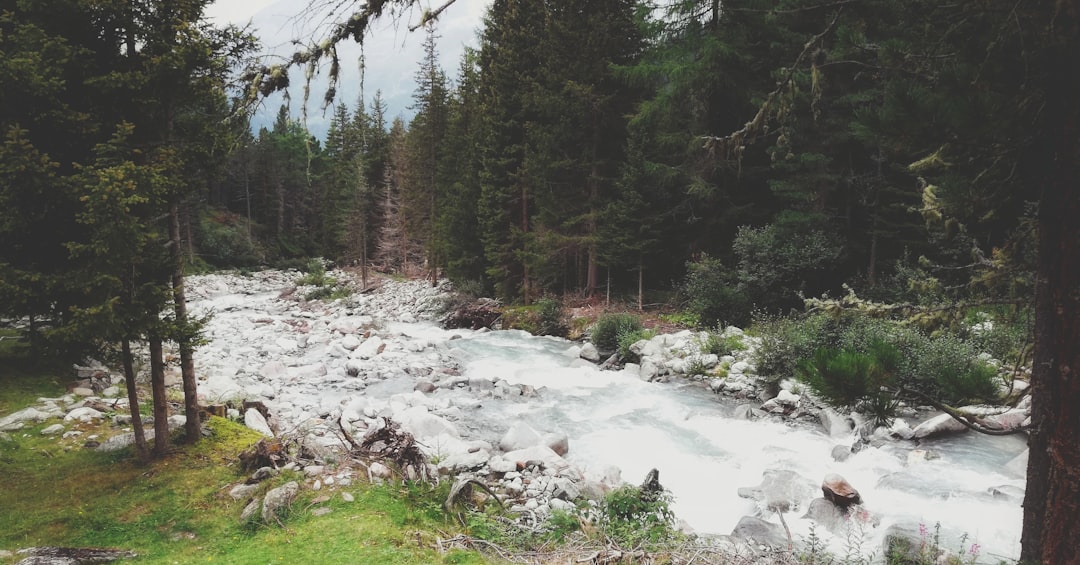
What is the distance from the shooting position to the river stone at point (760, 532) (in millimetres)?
5461

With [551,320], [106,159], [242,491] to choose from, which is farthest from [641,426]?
[551,320]

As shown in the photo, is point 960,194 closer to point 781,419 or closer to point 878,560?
point 878,560

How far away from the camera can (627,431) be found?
9617 millimetres

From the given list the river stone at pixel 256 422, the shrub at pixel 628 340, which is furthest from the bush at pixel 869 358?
the river stone at pixel 256 422

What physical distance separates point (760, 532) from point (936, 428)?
14.5ft

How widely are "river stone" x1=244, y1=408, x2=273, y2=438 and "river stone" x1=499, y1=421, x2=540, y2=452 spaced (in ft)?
11.7

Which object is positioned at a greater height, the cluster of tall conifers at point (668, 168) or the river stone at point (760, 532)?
the cluster of tall conifers at point (668, 168)

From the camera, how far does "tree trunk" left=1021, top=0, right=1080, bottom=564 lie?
7.65 ft

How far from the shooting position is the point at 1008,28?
7.87 feet

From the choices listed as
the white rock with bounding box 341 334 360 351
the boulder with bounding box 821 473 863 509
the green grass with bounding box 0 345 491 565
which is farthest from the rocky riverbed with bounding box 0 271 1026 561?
the green grass with bounding box 0 345 491 565

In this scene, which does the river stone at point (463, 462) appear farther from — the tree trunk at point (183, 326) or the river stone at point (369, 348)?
the river stone at point (369, 348)

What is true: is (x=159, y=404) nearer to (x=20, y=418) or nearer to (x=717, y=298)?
(x=20, y=418)

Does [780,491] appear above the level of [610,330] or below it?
below

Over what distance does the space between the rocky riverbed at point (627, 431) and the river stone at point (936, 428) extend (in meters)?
0.02
